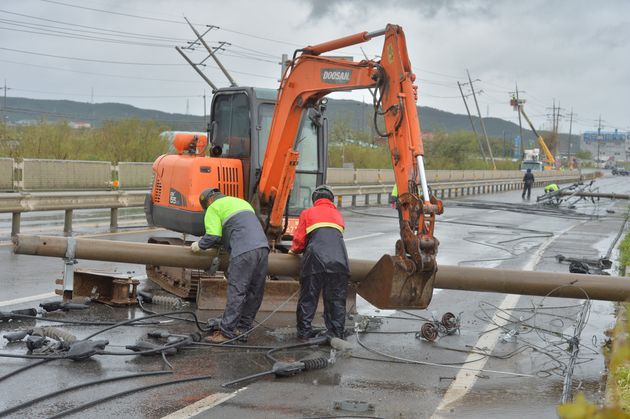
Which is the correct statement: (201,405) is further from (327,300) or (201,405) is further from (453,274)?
(453,274)

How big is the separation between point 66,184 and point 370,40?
718 inches

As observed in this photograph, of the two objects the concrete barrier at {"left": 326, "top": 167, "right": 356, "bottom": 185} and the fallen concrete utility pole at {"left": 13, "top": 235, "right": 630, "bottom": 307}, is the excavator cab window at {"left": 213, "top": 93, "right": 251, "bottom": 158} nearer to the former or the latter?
the fallen concrete utility pole at {"left": 13, "top": 235, "right": 630, "bottom": 307}

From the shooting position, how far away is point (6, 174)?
22.7 metres

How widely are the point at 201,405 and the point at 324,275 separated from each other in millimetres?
2669

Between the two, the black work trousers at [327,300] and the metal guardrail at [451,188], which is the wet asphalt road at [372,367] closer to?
the black work trousers at [327,300]

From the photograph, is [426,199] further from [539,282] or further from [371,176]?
[371,176]

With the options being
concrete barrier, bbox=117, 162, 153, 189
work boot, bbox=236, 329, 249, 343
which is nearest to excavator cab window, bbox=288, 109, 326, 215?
work boot, bbox=236, 329, 249, 343

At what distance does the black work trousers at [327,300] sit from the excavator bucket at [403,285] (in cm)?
56

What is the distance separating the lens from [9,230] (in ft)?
60.9

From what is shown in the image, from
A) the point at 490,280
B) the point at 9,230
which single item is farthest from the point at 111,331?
the point at 9,230

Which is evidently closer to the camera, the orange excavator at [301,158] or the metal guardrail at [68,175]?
the orange excavator at [301,158]

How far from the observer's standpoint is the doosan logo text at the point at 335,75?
937 cm

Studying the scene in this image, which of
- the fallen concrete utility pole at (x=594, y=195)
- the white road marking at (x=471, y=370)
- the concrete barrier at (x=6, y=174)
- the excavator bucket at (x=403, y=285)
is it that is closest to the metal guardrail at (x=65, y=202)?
the concrete barrier at (x=6, y=174)

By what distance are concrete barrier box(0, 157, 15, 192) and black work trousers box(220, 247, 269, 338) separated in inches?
621
